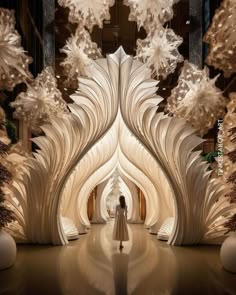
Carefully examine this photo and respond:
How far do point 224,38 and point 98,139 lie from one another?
225 centimetres

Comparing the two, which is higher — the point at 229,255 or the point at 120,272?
the point at 229,255

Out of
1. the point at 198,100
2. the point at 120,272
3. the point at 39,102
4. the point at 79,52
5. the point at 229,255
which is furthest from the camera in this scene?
the point at 79,52

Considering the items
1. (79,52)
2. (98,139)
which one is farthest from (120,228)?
(79,52)

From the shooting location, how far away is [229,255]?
4395 millimetres

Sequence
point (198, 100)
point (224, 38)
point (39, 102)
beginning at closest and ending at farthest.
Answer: point (224, 38)
point (198, 100)
point (39, 102)

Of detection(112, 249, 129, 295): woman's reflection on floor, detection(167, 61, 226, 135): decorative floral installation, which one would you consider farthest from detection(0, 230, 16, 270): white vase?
detection(167, 61, 226, 135): decorative floral installation

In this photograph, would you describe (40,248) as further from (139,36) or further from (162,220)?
(139,36)

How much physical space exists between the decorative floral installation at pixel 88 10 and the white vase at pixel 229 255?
412 centimetres

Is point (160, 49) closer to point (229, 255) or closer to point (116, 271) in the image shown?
point (229, 255)

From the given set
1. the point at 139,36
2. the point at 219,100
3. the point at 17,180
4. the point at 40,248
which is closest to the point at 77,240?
the point at 40,248

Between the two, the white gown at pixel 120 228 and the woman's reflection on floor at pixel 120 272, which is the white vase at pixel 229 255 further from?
the white gown at pixel 120 228

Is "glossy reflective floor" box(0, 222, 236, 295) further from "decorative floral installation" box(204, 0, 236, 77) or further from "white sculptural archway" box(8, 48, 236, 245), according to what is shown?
"decorative floral installation" box(204, 0, 236, 77)

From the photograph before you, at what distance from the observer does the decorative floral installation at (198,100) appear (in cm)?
618

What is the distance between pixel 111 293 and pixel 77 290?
334 millimetres
